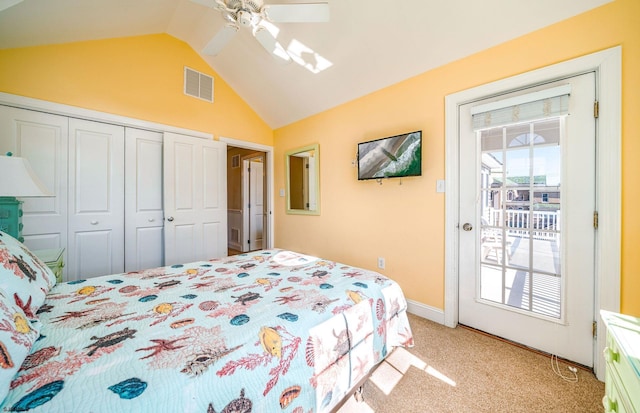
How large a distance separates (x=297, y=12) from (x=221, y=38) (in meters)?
0.73

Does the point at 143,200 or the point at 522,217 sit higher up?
the point at 143,200

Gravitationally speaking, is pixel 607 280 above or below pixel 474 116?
below

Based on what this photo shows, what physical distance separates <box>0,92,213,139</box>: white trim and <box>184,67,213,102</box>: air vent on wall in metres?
0.51

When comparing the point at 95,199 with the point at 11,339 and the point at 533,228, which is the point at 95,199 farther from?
the point at 533,228

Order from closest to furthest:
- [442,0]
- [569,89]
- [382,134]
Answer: [569,89], [442,0], [382,134]

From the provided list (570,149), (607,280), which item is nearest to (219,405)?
(607,280)

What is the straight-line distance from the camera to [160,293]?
133 centimetres

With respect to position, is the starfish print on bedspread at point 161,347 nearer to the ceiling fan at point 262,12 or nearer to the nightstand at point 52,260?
the nightstand at point 52,260

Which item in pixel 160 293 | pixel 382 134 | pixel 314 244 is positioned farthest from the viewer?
pixel 314 244

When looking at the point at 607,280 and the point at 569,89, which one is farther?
the point at 569,89

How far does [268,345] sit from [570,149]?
2279 mm

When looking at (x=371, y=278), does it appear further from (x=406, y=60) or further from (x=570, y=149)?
(x=406, y=60)

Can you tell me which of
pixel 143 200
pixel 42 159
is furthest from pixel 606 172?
pixel 42 159

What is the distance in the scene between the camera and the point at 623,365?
0.81 m
